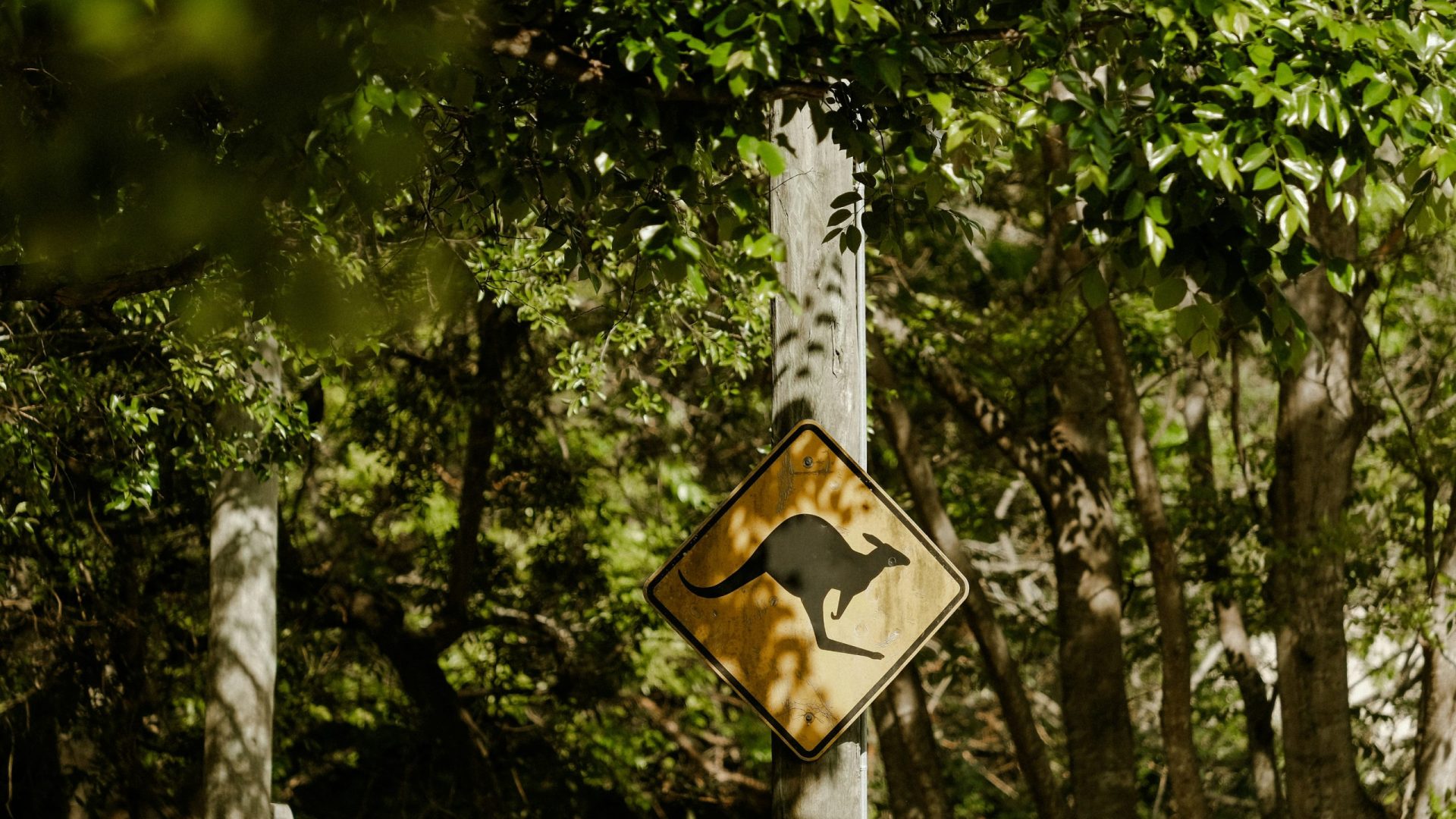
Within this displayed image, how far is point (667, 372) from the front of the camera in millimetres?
10688

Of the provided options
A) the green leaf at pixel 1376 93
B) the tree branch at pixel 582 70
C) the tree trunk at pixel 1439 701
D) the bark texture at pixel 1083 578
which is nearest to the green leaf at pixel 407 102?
the tree branch at pixel 582 70

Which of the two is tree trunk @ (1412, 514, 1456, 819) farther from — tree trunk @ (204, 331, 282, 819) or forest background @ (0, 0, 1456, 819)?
tree trunk @ (204, 331, 282, 819)

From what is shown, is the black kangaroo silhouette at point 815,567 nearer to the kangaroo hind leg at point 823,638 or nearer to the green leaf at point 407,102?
the kangaroo hind leg at point 823,638

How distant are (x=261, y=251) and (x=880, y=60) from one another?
140cm

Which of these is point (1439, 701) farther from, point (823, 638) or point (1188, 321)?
point (823, 638)

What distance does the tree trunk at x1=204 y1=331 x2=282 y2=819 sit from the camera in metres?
Result: 8.30

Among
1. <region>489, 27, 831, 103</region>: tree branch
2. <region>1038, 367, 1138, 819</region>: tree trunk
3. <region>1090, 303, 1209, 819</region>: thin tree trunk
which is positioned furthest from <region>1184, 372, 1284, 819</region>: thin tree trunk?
<region>489, 27, 831, 103</region>: tree branch

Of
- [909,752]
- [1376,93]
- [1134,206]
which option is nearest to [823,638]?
[1134,206]

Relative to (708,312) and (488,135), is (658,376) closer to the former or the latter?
(708,312)

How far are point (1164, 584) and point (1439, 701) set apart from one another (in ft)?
5.87

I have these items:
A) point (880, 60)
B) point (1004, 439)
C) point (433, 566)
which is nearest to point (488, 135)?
point (880, 60)

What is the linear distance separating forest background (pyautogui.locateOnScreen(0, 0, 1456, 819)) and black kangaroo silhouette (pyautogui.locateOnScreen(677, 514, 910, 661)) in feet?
2.60

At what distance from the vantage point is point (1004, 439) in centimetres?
995

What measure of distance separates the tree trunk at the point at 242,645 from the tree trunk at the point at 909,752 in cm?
443
